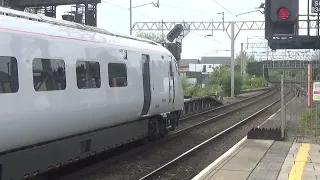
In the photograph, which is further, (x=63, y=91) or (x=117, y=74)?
(x=117, y=74)

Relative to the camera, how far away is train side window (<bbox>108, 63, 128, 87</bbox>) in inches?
436

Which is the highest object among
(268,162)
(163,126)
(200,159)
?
(163,126)

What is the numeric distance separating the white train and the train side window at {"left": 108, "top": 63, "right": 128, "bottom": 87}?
2 cm

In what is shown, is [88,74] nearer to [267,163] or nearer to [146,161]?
[146,161]

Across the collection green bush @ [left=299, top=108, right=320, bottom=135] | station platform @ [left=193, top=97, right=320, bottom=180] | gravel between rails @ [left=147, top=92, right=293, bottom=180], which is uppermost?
green bush @ [left=299, top=108, right=320, bottom=135]

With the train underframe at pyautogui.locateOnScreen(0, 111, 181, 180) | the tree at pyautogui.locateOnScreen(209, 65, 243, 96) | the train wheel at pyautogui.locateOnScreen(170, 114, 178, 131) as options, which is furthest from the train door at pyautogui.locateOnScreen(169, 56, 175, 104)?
the tree at pyautogui.locateOnScreen(209, 65, 243, 96)

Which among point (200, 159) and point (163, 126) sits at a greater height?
point (163, 126)

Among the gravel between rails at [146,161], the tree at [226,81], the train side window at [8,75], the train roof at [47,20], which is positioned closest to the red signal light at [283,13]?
the train roof at [47,20]

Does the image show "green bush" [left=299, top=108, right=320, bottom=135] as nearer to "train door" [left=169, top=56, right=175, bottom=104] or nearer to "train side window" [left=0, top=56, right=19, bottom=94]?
"train door" [left=169, top=56, right=175, bottom=104]

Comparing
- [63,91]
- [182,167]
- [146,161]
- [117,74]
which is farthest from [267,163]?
[63,91]

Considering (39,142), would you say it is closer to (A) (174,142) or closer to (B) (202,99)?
(A) (174,142)

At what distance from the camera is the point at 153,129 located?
587 inches

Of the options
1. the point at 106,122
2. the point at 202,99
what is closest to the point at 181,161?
the point at 106,122

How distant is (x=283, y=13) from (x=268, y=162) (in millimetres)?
4050
